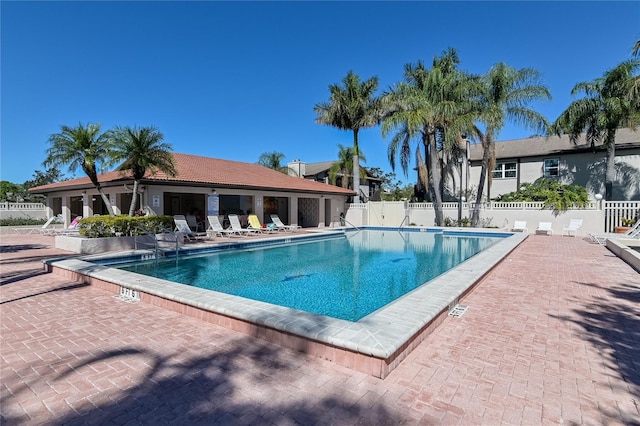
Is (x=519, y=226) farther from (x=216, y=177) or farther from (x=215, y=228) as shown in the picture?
(x=216, y=177)

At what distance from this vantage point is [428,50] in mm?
26547

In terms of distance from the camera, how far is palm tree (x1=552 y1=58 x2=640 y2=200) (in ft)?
66.8

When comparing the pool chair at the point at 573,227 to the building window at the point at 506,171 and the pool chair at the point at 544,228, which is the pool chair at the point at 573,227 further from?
the building window at the point at 506,171

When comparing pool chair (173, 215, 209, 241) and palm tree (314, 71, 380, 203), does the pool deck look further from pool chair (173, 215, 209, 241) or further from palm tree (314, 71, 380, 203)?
palm tree (314, 71, 380, 203)

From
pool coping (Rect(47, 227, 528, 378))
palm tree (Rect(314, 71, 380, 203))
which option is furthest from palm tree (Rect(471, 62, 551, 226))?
pool coping (Rect(47, 227, 528, 378))

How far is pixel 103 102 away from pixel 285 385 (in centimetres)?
2321

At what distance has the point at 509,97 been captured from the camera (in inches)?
849

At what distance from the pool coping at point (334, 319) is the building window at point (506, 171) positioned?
25.9 meters

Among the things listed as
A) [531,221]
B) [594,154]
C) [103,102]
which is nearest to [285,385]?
[103,102]

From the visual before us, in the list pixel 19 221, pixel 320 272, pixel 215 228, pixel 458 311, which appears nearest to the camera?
pixel 458 311

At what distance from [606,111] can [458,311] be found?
2364cm

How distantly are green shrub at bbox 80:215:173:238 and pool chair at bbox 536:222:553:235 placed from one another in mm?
22794

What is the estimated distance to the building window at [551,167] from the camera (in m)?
27.0

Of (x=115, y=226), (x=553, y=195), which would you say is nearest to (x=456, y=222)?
(x=553, y=195)
